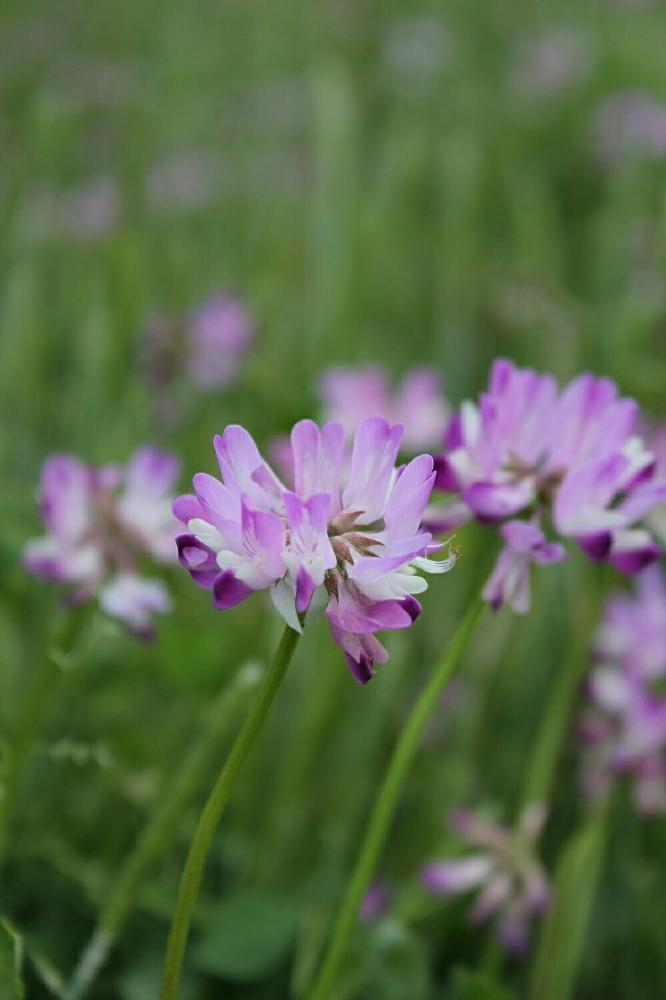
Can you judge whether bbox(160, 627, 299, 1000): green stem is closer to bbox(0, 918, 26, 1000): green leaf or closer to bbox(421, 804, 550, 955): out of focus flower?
bbox(0, 918, 26, 1000): green leaf

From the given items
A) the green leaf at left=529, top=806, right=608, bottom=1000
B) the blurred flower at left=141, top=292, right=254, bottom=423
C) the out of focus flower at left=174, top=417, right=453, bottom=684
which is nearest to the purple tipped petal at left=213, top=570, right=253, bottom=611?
the out of focus flower at left=174, top=417, right=453, bottom=684

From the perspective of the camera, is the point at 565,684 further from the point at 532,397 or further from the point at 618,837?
the point at 532,397

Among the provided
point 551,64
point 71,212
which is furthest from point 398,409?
point 551,64

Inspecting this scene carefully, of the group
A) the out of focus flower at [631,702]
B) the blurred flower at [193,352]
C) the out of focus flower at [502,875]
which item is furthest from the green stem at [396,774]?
the blurred flower at [193,352]

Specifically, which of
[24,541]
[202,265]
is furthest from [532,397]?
[202,265]

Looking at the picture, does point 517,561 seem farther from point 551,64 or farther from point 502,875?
point 551,64

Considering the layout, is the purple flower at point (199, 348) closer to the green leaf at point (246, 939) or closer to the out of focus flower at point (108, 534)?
the out of focus flower at point (108, 534)

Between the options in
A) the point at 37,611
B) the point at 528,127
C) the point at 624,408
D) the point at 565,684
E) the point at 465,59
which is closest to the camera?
the point at 624,408
